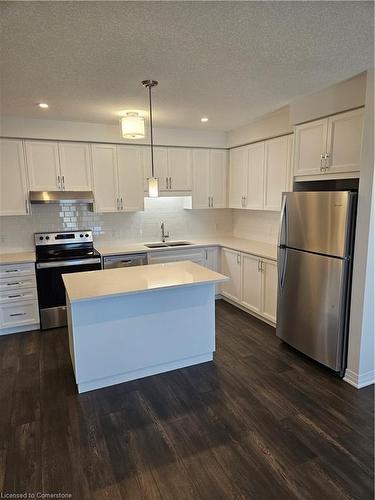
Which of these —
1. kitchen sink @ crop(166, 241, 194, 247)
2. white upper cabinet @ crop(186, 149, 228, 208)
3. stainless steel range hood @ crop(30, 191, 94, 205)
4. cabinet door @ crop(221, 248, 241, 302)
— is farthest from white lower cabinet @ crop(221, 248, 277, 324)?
stainless steel range hood @ crop(30, 191, 94, 205)

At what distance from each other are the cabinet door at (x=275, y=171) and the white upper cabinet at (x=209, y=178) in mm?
1011

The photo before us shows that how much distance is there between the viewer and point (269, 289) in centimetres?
387

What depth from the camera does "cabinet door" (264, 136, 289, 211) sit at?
390 cm

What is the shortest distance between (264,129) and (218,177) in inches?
45.2

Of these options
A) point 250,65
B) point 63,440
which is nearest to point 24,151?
point 250,65

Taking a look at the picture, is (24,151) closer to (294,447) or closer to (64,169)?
(64,169)

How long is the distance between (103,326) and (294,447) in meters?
1.66

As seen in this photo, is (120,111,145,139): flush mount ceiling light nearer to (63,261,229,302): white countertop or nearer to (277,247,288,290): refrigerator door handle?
(63,261,229,302): white countertop

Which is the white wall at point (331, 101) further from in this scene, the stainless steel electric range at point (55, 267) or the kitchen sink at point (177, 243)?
the stainless steel electric range at point (55, 267)

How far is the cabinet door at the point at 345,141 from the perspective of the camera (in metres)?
2.66

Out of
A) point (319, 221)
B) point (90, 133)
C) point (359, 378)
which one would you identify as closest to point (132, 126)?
point (90, 133)

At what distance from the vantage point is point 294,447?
6.78 ft

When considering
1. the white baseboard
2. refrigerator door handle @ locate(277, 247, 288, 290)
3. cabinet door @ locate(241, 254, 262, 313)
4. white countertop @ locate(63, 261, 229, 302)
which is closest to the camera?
white countertop @ locate(63, 261, 229, 302)

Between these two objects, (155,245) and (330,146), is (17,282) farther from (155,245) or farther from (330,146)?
(330,146)
